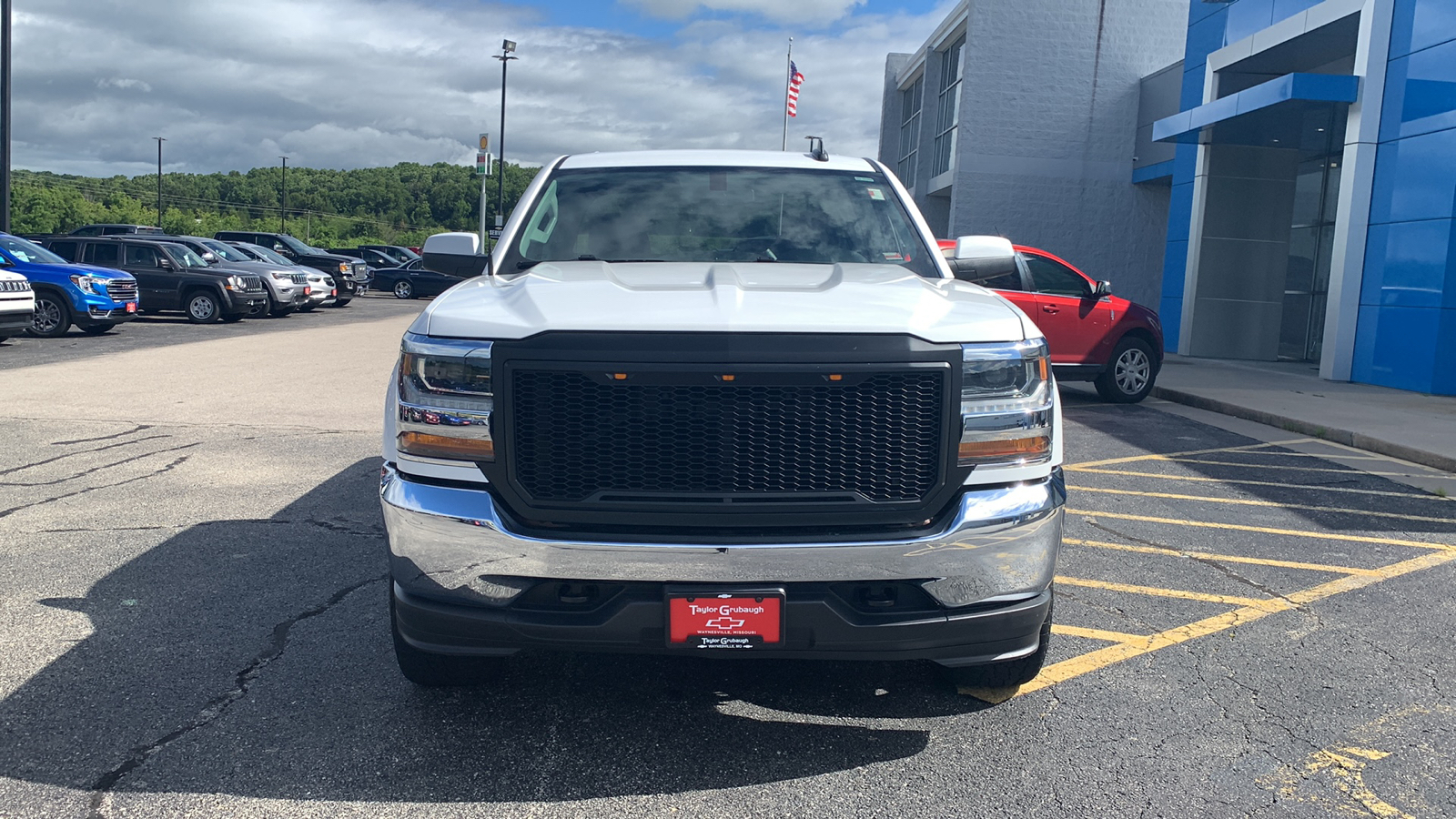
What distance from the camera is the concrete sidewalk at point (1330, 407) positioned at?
9859 mm

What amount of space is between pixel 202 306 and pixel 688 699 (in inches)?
820

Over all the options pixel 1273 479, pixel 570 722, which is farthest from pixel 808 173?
pixel 1273 479

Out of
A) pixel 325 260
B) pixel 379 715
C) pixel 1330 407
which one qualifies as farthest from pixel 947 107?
pixel 379 715

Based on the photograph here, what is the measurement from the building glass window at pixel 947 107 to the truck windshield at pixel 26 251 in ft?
71.1

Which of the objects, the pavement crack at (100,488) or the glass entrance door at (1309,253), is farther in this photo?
the glass entrance door at (1309,253)

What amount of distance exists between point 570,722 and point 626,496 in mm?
899

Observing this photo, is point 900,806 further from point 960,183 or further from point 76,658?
point 960,183

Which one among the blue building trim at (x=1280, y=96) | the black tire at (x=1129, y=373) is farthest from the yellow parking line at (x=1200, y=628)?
the blue building trim at (x=1280, y=96)

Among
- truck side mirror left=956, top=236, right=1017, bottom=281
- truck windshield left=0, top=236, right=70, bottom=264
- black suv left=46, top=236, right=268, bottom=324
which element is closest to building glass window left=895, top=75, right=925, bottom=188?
black suv left=46, top=236, right=268, bottom=324

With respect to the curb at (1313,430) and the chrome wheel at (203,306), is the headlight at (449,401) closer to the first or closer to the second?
the curb at (1313,430)

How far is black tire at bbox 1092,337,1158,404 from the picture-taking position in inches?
500

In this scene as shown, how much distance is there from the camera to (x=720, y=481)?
288cm

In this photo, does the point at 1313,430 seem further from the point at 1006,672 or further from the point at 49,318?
the point at 49,318

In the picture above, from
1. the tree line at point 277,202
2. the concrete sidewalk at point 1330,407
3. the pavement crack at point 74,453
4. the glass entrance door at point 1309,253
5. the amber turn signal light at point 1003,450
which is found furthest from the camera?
the tree line at point 277,202
